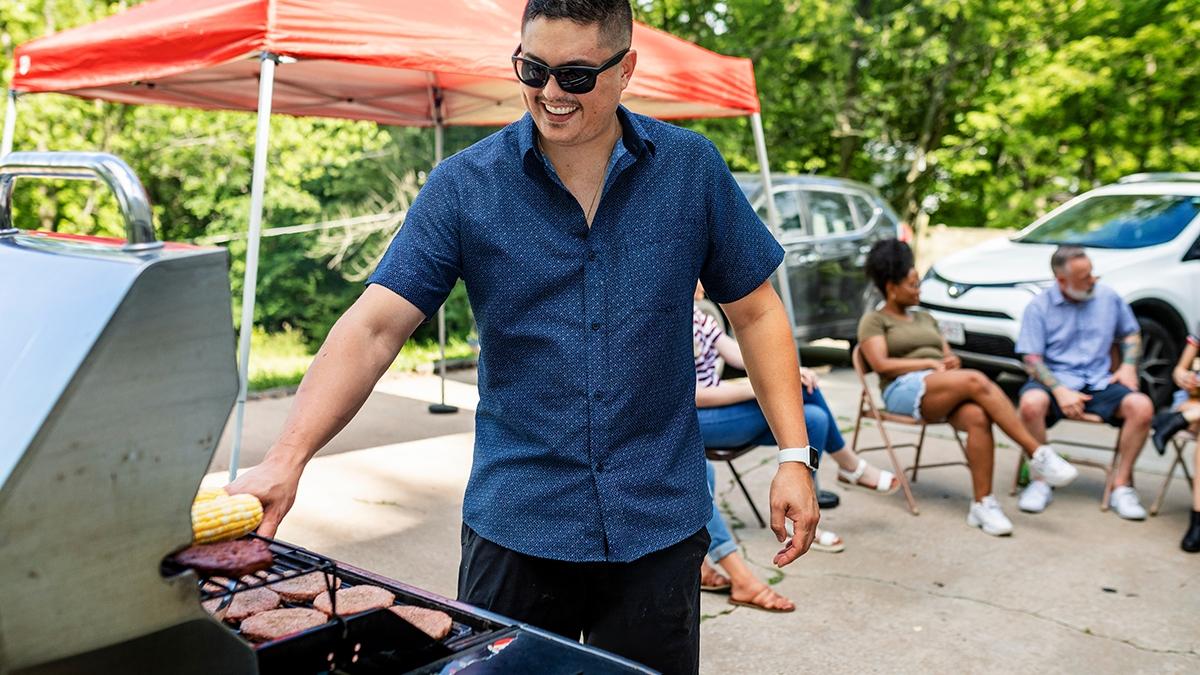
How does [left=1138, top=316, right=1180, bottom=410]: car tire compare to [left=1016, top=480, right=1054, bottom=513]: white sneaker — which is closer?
[left=1016, top=480, right=1054, bottom=513]: white sneaker

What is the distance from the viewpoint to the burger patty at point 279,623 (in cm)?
153

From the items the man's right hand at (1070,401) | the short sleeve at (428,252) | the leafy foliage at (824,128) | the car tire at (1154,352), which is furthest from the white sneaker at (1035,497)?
the leafy foliage at (824,128)

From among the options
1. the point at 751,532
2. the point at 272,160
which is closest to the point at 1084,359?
the point at 751,532

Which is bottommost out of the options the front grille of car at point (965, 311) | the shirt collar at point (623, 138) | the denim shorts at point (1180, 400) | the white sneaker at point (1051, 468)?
the white sneaker at point (1051, 468)

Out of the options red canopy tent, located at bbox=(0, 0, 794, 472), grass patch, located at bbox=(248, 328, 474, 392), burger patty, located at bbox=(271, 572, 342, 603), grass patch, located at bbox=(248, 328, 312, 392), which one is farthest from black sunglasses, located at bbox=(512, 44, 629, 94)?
grass patch, located at bbox=(248, 328, 312, 392)

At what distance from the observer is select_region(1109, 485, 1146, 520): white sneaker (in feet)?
19.0

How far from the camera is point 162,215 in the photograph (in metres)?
17.2

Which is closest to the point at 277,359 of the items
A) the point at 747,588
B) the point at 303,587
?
the point at 747,588

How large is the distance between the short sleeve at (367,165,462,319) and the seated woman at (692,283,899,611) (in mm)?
2180

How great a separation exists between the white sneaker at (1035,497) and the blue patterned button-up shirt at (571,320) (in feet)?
14.5

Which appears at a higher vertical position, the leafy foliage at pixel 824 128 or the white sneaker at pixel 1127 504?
the leafy foliage at pixel 824 128

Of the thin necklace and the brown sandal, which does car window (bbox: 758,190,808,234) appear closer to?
the brown sandal

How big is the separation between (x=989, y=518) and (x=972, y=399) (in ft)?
2.00

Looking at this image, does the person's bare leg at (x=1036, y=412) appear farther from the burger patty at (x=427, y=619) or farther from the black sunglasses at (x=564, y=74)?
the burger patty at (x=427, y=619)
